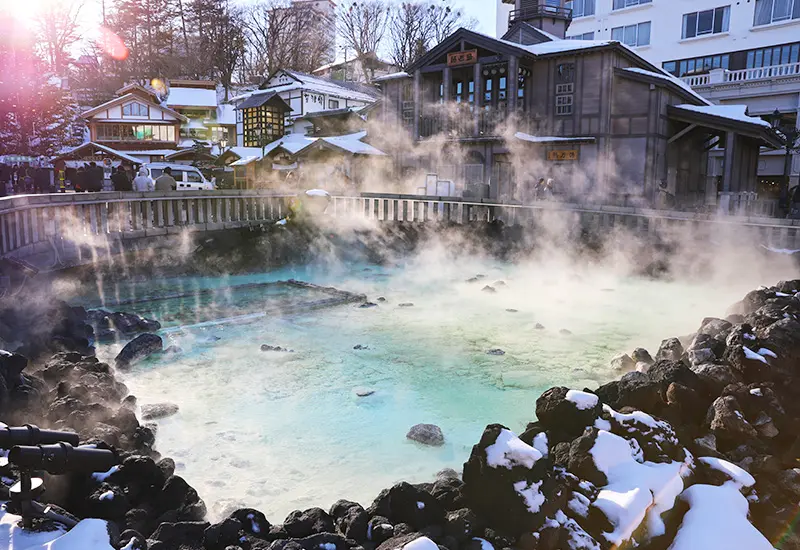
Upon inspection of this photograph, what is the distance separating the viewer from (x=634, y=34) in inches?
1454

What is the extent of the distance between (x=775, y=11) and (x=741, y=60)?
107 inches

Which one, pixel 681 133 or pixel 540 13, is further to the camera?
pixel 540 13

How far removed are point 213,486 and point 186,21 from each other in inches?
2709

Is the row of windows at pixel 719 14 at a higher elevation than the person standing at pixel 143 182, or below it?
higher

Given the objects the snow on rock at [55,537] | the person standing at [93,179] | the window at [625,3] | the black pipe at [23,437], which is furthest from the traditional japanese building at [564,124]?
the snow on rock at [55,537]

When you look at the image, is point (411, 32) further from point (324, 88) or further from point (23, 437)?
point (23, 437)

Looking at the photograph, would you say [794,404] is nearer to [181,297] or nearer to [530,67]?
[181,297]

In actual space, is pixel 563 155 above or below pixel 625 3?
below

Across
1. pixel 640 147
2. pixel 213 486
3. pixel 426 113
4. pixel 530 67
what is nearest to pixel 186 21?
pixel 426 113

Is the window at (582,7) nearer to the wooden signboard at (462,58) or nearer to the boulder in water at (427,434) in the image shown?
the wooden signboard at (462,58)

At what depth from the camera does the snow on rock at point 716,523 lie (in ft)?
15.4

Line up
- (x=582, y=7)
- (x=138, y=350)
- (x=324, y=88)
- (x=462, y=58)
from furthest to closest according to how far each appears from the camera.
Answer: (x=324, y=88), (x=582, y=7), (x=462, y=58), (x=138, y=350)

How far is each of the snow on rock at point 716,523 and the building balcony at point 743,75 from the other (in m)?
31.3

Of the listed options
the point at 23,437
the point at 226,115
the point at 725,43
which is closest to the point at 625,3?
the point at 725,43
